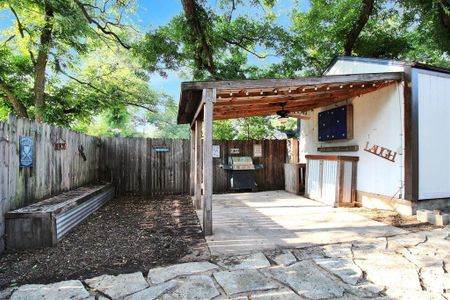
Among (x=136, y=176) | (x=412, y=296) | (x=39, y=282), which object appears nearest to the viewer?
(x=412, y=296)

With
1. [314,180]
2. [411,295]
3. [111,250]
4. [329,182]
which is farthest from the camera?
[314,180]

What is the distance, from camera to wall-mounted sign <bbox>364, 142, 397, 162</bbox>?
520 cm

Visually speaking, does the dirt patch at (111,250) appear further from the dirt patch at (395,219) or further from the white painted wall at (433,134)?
the white painted wall at (433,134)

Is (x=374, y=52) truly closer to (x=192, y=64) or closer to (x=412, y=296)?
(x=192, y=64)

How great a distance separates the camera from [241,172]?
8594 millimetres

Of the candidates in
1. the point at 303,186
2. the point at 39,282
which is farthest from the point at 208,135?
the point at 303,186

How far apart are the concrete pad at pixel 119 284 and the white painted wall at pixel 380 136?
4.63 m

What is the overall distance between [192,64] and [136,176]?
483 cm

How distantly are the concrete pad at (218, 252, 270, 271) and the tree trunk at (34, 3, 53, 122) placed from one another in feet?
29.5

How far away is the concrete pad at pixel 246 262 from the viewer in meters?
2.89

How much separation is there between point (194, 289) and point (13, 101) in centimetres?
1042

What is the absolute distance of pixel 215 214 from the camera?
18.0 feet

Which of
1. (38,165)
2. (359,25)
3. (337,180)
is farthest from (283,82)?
(359,25)

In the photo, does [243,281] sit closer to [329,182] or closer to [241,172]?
[329,182]
